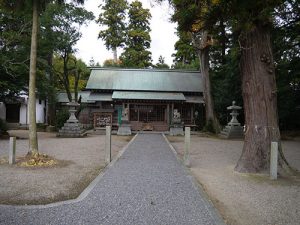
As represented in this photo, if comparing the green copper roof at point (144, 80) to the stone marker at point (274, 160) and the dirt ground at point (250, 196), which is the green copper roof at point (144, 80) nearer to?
the dirt ground at point (250, 196)

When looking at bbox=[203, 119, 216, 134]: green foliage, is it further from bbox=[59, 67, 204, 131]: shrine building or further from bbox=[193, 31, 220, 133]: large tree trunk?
bbox=[59, 67, 204, 131]: shrine building

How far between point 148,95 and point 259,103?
806 inches

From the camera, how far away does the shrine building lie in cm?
2820

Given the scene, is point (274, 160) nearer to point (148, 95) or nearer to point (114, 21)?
point (148, 95)

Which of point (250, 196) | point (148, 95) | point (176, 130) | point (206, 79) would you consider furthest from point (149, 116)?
point (250, 196)

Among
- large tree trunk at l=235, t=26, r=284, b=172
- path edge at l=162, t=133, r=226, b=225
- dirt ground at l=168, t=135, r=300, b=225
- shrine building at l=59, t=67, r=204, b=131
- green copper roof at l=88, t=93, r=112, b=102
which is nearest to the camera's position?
path edge at l=162, t=133, r=226, b=225

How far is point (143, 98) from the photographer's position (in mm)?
27641

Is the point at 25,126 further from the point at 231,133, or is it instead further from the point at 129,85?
the point at 231,133

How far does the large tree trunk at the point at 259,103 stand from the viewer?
8602 mm

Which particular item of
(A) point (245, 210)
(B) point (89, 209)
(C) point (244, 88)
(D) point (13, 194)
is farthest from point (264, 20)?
(D) point (13, 194)

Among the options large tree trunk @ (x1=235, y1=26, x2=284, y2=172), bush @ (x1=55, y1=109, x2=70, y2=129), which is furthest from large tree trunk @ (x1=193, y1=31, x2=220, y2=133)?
large tree trunk @ (x1=235, y1=26, x2=284, y2=172)

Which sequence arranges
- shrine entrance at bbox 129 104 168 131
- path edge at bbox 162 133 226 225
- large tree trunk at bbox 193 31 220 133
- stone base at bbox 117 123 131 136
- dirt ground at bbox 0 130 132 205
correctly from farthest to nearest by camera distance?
shrine entrance at bbox 129 104 168 131
large tree trunk at bbox 193 31 220 133
stone base at bbox 117 123 131 136
dirt ground at bbox 0 130 132 205
path edge at bbox 162 133 226 225

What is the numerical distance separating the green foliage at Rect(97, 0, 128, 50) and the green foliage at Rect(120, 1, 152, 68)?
887 mm

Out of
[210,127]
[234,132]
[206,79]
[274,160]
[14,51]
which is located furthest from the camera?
[206,79]
